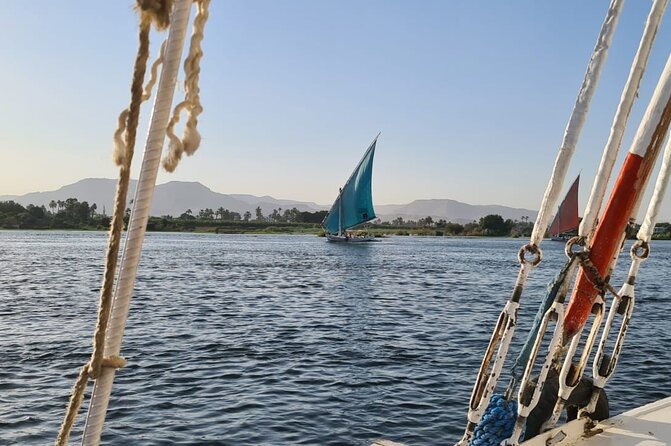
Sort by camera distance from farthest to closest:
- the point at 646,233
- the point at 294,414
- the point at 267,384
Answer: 1. the point at 267,384
2. the point at 294,414
3. the point at 646,233

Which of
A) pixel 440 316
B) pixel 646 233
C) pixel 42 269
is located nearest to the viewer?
pixel 646 233

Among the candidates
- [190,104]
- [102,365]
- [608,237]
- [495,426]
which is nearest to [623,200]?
[608,237]

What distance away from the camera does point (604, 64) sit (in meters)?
3.62

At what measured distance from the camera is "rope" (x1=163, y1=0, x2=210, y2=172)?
6.87ft

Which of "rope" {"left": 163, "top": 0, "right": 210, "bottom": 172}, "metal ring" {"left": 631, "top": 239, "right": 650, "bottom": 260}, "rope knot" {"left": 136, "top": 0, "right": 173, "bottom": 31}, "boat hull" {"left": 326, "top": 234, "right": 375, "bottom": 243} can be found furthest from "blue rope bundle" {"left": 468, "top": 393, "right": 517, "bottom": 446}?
"boat hull" {"left": 326, "top": 234, "right": 375, "bottom": 243}

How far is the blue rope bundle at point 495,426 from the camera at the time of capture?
3727 millimetres

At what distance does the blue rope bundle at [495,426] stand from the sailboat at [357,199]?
7836 centimetres

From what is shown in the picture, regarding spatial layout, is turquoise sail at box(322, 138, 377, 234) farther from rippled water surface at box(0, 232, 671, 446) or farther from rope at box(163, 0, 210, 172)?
rope at box(163, 0, 210, 172)

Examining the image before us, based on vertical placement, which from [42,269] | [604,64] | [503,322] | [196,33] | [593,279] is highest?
[604,64]

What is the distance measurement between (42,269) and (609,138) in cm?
4738

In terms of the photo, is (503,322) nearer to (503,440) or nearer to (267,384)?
(503,440)

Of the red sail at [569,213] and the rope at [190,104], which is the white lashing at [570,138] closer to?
the rope at [190,104]

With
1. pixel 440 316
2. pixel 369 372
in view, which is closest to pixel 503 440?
pixel 369 372

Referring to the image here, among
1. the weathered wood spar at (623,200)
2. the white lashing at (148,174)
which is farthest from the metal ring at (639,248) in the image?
the white lashing at (148,174)
